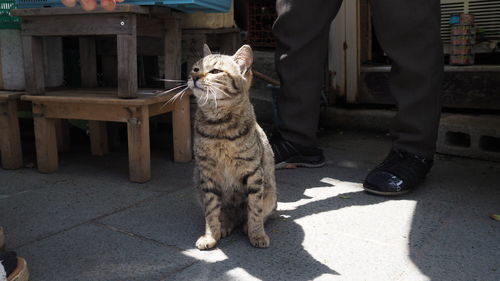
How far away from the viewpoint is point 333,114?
4.53 m

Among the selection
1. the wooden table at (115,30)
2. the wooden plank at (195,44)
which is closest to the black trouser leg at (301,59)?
the wooden plank at (195,44)

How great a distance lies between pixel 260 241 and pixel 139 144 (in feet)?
3.92

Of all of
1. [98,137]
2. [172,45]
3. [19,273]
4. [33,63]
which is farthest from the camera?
[98,137]

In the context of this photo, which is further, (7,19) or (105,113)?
(7,19)

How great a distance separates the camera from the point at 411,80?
279 centimetres

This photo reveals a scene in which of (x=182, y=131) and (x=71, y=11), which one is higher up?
(x=71, y=11)

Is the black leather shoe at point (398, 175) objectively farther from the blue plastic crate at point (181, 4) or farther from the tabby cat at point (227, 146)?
the blue plastic crate at point (181, 4)

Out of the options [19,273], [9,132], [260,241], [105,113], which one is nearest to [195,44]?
[105,113]

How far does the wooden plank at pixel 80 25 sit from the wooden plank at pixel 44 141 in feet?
1.60

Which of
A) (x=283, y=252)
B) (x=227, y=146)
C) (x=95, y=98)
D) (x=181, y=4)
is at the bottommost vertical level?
(x=283, y=252)

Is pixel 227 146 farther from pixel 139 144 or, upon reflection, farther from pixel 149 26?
pixel 149 26

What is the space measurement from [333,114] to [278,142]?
4.27ft

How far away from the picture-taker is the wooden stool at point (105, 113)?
294 cm

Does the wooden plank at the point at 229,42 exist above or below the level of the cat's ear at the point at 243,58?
above
